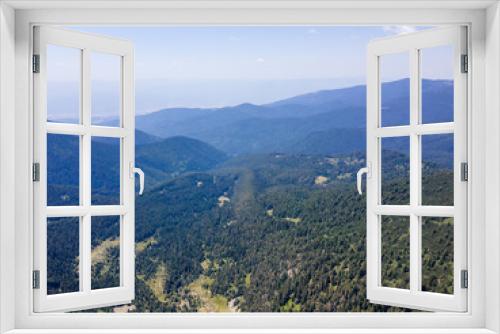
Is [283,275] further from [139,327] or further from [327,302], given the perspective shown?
[139,327]

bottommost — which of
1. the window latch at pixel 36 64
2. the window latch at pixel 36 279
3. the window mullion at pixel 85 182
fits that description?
the window latch at pixel 36 279

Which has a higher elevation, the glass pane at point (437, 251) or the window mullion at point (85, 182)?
the window mullion at point (85, 182)

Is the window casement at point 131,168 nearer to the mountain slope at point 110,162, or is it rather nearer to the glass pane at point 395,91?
the mountain slope at point 110,162

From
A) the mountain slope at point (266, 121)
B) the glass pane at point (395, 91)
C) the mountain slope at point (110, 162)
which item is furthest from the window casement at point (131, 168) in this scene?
the mountain slope at point (266, 121)

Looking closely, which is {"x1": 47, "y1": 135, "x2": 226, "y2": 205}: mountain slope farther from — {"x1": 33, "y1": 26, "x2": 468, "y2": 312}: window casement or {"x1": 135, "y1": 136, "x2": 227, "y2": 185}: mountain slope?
{"x1": 33, "y1": 26, "x2": 468, "y2": 312}: window casement

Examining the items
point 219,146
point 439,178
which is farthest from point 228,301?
point 439,178

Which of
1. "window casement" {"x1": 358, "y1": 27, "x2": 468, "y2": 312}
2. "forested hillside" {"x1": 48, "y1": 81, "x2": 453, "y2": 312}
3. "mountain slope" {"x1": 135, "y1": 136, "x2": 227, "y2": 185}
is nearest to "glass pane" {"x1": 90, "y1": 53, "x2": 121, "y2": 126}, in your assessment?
"forested hillside" {"x1": 48, "y1": 81, "x2": 453, "y2": 312}
